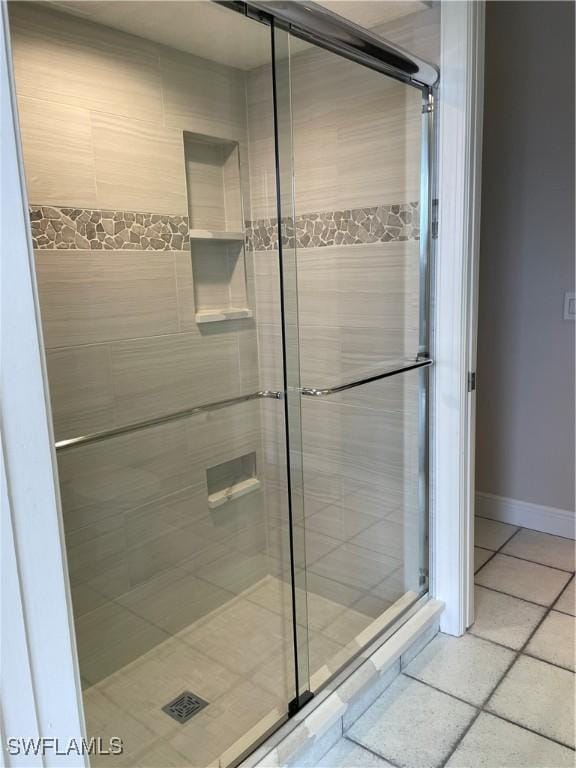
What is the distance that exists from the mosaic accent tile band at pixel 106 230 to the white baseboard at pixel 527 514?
6.23 feet

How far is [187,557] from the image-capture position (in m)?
2.13

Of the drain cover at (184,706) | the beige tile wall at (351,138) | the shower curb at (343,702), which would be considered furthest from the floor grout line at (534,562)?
the beige tile wall at (351,138)

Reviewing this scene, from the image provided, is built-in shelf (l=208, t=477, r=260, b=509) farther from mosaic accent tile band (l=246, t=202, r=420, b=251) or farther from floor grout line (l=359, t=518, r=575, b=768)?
mosaic accent tile band (l=246, t=202, r=420, b=251)

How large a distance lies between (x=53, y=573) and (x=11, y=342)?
0.33 meters

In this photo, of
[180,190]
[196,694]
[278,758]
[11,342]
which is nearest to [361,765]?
[278,758]

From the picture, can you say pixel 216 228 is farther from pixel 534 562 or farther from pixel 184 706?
pixel 534 562

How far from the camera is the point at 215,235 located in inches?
82.1

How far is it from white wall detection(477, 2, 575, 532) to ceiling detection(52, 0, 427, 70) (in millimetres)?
963

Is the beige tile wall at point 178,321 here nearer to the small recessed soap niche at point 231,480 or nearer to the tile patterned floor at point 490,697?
the small recessed soap niche at point 231,480

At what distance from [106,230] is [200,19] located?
70 centimetres

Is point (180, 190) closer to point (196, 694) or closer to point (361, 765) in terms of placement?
point (196, 694)

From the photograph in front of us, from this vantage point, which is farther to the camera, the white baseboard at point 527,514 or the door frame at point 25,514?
the white baseboard at point 527,514

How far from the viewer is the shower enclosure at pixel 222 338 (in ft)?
5.37

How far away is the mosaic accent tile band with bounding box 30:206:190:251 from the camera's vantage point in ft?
5.37
